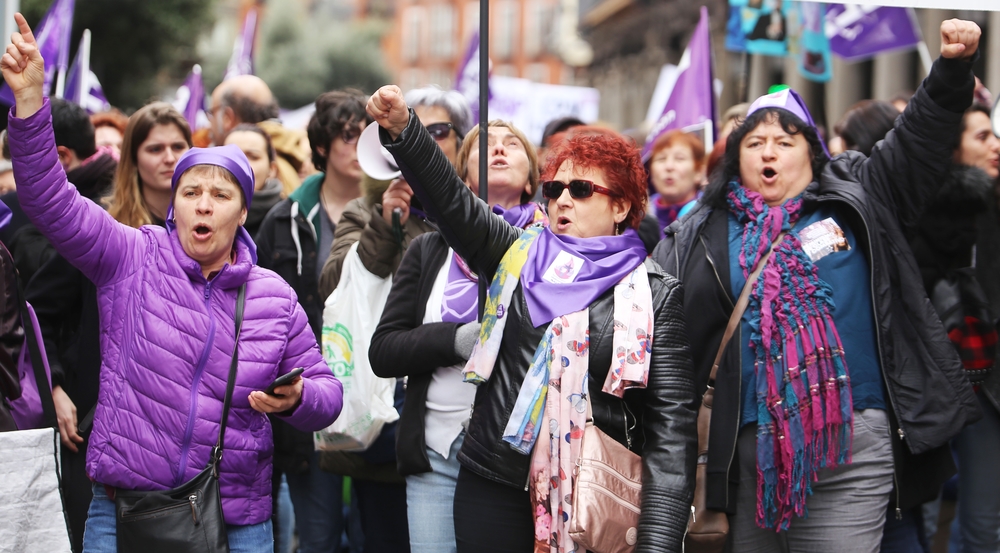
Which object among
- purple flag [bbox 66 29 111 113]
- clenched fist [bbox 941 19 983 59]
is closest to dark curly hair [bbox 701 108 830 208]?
clenched fist [bbox 941 19 983 59]

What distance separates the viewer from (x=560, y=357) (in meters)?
3.21

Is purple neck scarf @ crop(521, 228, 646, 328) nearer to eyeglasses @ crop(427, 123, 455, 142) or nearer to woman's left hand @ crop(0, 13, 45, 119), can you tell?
eyeglasses @ crop(427, 123, 455, 142)

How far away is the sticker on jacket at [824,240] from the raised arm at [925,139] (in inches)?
9.5

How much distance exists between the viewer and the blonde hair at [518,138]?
4.18 meters

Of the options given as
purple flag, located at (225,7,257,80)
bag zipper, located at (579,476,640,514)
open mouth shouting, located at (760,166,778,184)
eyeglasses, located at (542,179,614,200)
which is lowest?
bag zipper, located at (579,476,640,514)

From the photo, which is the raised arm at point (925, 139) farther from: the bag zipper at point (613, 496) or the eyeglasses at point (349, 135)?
the eyeglasses at point (349, 135)

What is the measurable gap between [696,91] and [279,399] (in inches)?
205

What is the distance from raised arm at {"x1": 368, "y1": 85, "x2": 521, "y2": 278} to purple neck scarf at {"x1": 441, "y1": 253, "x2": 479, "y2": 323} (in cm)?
38

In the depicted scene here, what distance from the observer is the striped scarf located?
3598 mm

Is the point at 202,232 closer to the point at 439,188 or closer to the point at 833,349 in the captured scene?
the point at 439,188

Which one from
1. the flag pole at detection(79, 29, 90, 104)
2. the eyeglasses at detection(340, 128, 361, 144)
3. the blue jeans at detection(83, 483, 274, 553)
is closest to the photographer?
the blue jeans at detection(83, 483, 274, 553)

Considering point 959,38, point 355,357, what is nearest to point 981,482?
point 959,38

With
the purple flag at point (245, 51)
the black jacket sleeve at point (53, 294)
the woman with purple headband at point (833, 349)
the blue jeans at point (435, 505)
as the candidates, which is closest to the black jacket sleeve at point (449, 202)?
the blue jeans at point (435, 505)

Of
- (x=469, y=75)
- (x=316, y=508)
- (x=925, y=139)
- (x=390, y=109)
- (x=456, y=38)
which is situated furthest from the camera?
(x=456, y=38)
